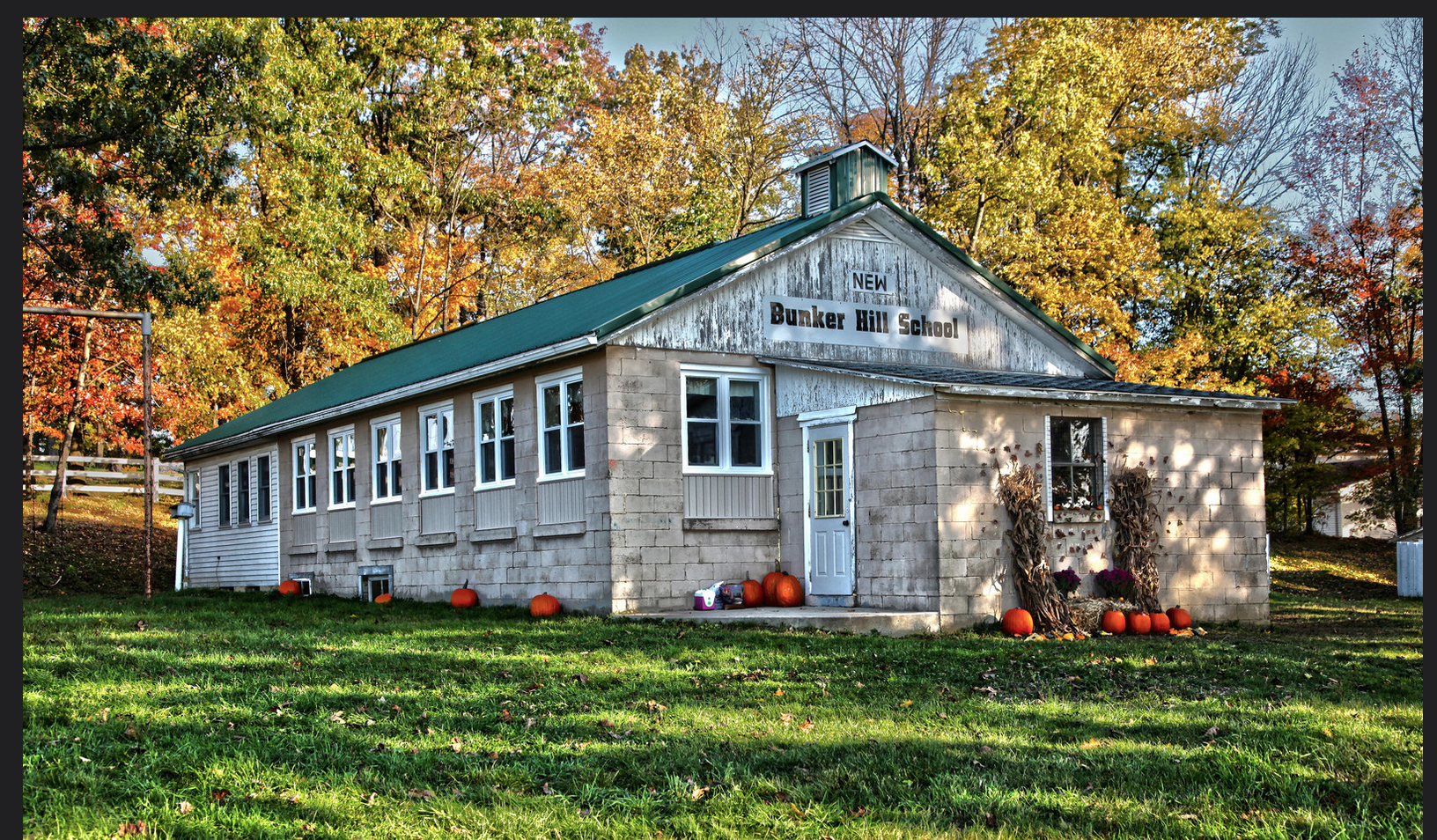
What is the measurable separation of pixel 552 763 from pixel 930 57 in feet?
93.4

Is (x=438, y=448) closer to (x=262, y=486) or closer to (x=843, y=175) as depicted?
(x=843, y=175)

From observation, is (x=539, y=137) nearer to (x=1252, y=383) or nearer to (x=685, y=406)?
(x=1252, y=383)

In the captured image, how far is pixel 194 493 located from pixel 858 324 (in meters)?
20.3

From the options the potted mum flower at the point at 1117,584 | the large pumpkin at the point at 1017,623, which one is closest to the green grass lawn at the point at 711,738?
the large pumpkin at the point at 1017,623

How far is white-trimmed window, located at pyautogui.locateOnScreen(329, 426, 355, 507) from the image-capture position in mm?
23625

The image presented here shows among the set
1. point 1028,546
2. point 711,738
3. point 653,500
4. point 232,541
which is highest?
point 653,500

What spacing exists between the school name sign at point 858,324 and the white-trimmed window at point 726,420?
85cm

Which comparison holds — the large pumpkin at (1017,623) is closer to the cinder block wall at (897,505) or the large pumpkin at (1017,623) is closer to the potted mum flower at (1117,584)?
the cinder block wall at (897,505)

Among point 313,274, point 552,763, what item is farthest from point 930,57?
point 552,763

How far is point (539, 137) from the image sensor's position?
4025cm

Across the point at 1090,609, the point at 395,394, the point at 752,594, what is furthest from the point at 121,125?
the point at 1090,609

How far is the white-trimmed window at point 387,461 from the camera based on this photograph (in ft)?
72.1

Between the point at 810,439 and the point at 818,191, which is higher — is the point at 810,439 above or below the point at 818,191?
below

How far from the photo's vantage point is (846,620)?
46.3ft
